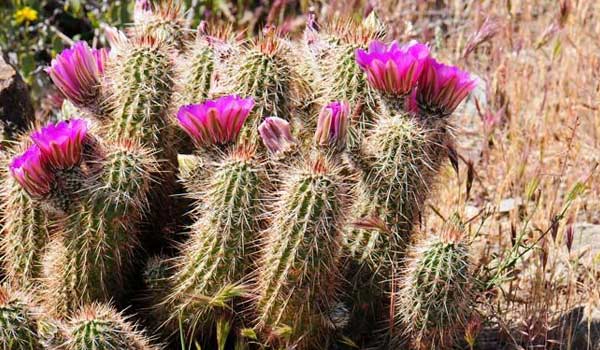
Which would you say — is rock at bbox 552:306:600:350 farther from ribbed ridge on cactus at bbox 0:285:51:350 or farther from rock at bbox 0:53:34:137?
rock at bbox 0:53:34:137

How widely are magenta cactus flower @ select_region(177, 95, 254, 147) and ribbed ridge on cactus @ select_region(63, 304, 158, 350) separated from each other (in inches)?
22.8

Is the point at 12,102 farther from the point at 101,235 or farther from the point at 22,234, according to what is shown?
the point at 101,235

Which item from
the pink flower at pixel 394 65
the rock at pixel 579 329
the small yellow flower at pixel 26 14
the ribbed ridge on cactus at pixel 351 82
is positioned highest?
the pink flower at pixel 394 65

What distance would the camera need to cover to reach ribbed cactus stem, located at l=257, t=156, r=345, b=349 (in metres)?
2.50

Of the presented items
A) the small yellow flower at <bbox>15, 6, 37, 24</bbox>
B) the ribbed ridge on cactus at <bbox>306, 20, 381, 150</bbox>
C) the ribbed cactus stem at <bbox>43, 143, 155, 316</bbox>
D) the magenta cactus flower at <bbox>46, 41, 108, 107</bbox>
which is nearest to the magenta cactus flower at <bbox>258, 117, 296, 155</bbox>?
the ribbed ridge on cactus at <bbox>306, 20, 381, 150</bbox>

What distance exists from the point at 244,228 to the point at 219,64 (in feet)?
2.14

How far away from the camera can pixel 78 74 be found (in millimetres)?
2863

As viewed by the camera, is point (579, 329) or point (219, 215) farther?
point (579, 329)

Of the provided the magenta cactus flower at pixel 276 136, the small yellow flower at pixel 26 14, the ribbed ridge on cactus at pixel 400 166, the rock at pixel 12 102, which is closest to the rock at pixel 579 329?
the ribbed ridge on cactus at pixel 400 166

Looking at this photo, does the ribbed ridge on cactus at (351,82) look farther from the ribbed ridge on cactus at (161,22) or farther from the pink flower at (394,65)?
the ribbed ridge on cactus at (161,22)

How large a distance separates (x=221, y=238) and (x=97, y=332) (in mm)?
446

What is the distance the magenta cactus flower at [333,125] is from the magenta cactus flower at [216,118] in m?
0.21

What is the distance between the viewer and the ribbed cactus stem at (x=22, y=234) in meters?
2.79

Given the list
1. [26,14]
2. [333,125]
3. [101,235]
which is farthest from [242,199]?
[26,14]
